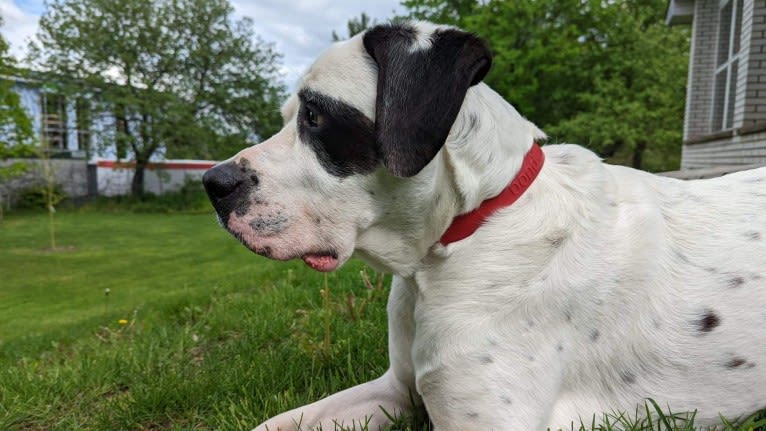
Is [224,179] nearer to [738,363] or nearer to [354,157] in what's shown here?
[354,157]

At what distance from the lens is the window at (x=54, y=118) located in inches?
890

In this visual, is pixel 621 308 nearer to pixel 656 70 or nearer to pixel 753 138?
pixel 753 138

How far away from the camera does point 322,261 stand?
1791mm

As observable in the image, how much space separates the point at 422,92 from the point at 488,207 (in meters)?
0.42

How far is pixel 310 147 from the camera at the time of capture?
5.60 ft

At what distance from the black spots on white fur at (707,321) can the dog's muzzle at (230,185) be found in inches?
54.8

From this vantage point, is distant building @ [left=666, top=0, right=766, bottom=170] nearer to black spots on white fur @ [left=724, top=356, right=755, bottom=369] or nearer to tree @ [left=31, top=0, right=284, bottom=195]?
black spots on white fur @ [left=724, top=356, right=755, bottom=369]

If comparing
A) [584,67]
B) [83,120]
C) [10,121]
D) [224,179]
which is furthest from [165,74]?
[224,179]

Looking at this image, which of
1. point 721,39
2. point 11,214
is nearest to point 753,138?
point 721,39

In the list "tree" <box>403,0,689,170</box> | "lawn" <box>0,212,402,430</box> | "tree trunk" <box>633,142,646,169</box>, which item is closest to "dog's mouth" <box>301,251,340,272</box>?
"lawn" <box>0,212,402,430</box>

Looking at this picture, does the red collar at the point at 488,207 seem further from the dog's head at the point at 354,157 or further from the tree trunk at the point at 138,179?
the tree trunk at the point at 138,179

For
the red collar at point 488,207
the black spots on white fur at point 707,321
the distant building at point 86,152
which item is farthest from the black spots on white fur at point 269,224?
the distant building at point 86,152

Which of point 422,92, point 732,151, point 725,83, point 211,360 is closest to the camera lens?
point 422,92

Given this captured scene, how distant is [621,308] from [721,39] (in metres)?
10.8
